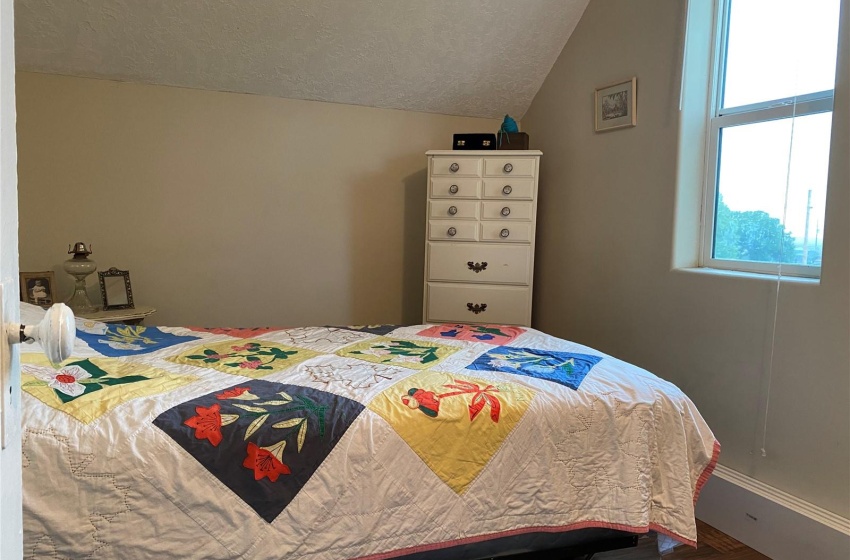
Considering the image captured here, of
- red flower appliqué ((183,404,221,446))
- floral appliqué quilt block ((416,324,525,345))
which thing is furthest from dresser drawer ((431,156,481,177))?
red flower appliqué ((183,404,221,446))

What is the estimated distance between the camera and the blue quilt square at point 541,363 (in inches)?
72.3

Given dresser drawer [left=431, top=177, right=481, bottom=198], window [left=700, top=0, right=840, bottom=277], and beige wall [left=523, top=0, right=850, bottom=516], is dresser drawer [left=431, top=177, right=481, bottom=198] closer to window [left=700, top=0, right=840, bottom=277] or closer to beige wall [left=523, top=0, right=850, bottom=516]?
beige wall [left=523, top=0, right=850, bottom=516]

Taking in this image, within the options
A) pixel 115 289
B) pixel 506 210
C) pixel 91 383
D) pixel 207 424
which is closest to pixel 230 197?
pixel 115 289

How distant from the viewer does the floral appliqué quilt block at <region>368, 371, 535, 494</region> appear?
5.04 feet

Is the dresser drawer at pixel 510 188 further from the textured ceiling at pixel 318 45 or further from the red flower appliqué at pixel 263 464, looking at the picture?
the red flower appliqué at pixel 263 464

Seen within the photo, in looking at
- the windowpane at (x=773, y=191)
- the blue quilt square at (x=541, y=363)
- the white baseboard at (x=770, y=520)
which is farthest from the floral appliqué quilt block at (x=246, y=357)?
the windowpane at (x=773, y=191)

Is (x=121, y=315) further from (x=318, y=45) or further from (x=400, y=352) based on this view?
(x=318, y=45)

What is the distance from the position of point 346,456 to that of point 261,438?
0.70ft

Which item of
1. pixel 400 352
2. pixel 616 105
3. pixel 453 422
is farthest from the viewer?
pixel 616 105

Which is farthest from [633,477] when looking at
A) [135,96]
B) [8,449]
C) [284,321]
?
[135,96]

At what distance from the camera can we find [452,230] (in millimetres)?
3270

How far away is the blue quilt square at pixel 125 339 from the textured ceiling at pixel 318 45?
4.71 feet

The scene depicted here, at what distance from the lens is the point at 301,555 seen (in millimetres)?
1395

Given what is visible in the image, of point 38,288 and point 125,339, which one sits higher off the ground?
point 38,288
